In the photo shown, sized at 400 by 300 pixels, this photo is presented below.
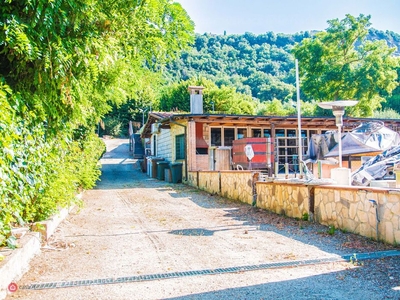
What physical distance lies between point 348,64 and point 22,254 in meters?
34.3

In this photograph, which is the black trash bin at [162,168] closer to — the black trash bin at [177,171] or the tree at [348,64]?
the black trash bin at [177,171]

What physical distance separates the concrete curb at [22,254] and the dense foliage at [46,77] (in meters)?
0.21

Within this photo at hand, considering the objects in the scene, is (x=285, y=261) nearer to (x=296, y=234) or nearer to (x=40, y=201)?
(x=296, y=234)

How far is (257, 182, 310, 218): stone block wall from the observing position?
7.11 meters

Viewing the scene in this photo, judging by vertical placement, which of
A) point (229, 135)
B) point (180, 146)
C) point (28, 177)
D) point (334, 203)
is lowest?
point (334, 203)

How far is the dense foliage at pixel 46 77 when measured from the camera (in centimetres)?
389

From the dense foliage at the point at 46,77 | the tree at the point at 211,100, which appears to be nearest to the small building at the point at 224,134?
the dense foliage at the point at 46,77

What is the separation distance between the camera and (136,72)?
902cm

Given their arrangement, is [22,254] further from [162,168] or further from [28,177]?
[162,168]

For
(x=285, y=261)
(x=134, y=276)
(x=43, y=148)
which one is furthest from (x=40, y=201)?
(x=285, y=261)

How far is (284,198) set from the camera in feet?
25.5

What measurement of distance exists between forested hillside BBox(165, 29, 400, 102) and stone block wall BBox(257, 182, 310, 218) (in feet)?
172

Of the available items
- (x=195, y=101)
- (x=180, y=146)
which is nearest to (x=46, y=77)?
(x=180, y=146)

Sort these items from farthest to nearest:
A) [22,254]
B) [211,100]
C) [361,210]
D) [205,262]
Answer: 1. [211,100]
2. [361,210]
3. [205,262]
4. [22,254]
